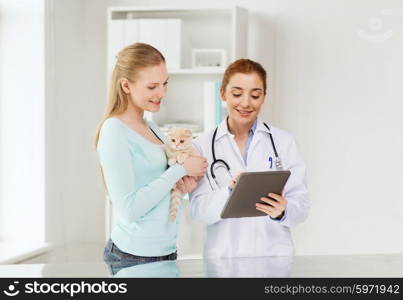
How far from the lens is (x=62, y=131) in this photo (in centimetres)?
409

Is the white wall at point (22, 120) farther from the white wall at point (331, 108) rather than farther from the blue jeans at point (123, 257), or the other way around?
the blue jeans at point (123, 257)

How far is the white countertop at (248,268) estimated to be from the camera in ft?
3.90

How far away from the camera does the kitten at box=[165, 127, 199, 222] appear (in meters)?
1.95

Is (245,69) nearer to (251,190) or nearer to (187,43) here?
(251,190)

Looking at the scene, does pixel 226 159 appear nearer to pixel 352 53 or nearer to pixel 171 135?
pixel 171 135

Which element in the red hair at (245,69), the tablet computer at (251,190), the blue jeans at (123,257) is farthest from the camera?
the red hair at (245,69)

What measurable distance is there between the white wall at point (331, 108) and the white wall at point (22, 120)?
99 millimetres

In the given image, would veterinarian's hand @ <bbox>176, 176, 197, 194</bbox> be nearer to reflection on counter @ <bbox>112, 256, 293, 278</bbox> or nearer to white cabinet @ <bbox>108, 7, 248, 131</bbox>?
reflection on counter @ <bbox>112, 256, 293, 278</bbox>

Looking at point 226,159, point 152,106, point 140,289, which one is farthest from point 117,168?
point 140,289

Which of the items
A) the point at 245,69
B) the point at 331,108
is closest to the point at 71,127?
the point at 331,108

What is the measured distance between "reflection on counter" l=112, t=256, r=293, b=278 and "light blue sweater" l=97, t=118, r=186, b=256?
0.50 metres

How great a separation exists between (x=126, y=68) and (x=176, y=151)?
0.28 meters

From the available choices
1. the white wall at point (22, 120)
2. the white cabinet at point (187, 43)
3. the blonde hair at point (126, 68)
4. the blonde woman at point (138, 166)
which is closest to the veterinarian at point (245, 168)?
the blonde woman at point (138, 166)

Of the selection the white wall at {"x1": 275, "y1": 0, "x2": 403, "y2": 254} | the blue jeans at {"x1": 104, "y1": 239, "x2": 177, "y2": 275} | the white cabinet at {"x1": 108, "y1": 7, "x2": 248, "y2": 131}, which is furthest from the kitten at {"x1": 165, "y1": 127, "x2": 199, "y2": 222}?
the white wall at {"x1": 275, "y1": 0, "x2": 403, "y2": 254}
